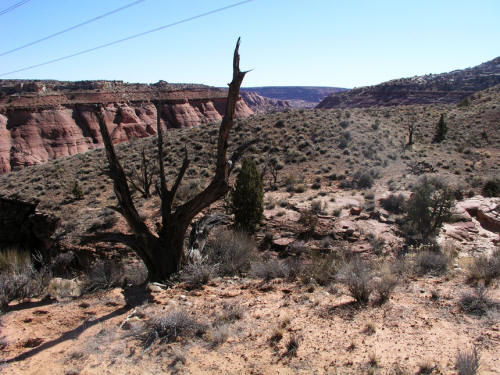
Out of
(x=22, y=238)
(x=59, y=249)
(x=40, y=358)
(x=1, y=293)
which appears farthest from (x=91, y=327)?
(x=59, y=249)

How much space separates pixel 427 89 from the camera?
69.6 metres

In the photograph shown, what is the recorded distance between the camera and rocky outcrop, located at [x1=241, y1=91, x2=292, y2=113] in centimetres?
13412

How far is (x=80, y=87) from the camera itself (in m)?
66.0

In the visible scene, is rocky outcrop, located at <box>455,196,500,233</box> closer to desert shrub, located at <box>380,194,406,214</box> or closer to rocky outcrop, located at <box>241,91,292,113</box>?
desert shrub, located at <box>380,194,406,214</box>

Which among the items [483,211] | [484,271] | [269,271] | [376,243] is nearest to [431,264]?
[484,271]

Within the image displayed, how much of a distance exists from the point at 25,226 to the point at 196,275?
711 cm

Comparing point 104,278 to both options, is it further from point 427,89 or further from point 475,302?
point 427,89

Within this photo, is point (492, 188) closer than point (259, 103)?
Yes

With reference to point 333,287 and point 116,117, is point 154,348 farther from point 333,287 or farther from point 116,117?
point 116,117

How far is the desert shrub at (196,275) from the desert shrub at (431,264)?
14.7 feet

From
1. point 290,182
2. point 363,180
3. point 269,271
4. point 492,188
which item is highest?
point 269,271

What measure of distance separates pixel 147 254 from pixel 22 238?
5938 mm

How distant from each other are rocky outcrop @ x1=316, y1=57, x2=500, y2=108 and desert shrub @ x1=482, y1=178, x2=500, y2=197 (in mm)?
50319

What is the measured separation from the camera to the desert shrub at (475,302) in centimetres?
493
